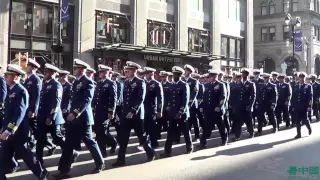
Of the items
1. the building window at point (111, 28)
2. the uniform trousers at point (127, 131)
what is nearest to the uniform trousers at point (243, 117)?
the uniform trousers at point (127, 131)

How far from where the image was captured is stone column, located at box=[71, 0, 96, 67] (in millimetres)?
20812

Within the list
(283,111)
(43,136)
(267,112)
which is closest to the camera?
(43,136)

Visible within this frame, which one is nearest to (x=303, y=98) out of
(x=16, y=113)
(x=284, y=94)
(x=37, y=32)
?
(x=284, y=94)

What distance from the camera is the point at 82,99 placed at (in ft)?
23.3

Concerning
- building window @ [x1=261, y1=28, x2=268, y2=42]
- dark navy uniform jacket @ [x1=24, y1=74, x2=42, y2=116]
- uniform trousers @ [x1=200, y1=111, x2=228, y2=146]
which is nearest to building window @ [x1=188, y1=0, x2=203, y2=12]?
uniform trousers @ [x1=200, y1=111, x2=228, y2=146]

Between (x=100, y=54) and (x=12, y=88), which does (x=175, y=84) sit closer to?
(x=12, y=88)

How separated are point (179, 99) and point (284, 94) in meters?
6.77

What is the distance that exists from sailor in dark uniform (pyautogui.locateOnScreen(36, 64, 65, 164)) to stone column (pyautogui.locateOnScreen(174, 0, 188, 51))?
18.9 meters

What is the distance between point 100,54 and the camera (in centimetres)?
2172

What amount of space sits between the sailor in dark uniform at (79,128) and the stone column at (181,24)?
19.5 meters

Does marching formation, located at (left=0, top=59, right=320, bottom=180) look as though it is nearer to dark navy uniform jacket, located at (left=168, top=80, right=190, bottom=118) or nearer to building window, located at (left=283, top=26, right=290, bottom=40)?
dark navy uniform jacket, located at (left=168, top=80, right=190, bottom=118)

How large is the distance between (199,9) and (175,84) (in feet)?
67.1

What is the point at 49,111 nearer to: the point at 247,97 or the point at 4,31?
the point at 247,97

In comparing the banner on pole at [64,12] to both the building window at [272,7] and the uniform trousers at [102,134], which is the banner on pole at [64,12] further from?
the building window at [272,7]
